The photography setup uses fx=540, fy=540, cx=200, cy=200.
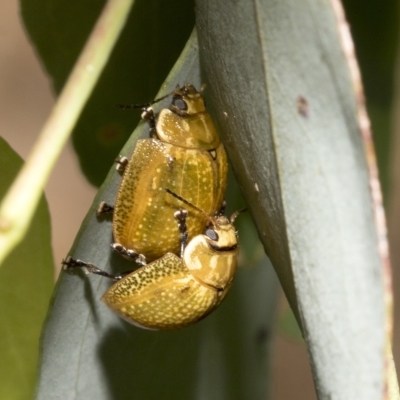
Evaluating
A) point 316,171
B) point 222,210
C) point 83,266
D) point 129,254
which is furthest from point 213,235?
point 316,171

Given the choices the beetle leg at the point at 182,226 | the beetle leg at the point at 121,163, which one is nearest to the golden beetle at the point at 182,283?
the beetle leg at the point at 182,226

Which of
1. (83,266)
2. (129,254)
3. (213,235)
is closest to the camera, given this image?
(83,266)

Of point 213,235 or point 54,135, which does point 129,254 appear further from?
point 54,135

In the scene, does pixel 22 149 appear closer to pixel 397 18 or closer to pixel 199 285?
pixel 199 285

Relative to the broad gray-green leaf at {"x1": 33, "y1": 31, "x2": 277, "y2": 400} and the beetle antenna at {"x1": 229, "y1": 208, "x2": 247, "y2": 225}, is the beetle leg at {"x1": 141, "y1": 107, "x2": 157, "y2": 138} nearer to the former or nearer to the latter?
the broad gray-green leaf at {"x1": 33, "y1": 31, "x2": 277, "y2": 400}

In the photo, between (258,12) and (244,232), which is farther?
(244,232)

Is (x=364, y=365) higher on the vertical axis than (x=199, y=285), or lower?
higher

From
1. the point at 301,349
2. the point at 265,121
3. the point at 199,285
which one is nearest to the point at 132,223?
the point at 199,285
